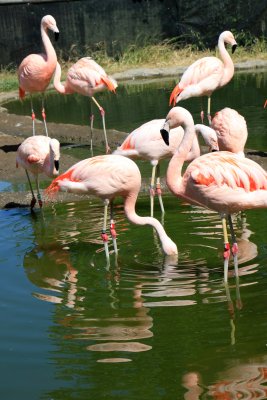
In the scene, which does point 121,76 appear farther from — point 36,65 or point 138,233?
point 138,233

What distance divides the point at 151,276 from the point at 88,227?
4.67 ft

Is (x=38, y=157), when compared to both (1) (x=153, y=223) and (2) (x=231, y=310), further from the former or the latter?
(2) (x=231, y=310)

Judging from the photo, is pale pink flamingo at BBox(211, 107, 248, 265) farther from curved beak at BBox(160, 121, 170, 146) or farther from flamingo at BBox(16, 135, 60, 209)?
curved beak at BBox(160, 121, 170, 146)

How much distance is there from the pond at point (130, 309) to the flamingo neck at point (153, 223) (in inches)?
3.0

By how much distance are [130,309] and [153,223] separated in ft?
3.10

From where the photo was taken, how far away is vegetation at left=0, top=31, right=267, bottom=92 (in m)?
16.7

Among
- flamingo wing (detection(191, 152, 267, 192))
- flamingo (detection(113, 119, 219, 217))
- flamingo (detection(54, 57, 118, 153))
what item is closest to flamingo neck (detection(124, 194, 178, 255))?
flamingo wing (detection(191, 152, 267, 192))

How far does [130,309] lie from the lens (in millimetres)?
4621

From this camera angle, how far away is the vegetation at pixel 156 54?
16.7m

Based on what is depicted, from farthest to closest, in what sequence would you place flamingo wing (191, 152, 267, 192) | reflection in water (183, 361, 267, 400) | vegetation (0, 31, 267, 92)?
vegetation (0, 31, 267, 92), flamingo wing (191, 152, 267, 192), reflection in water (183, 361, 267, 400)

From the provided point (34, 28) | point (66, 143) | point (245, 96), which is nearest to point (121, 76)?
point (34, 28)

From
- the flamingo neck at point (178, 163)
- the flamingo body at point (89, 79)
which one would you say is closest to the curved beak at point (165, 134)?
the flamingo neck at point (178, 163)

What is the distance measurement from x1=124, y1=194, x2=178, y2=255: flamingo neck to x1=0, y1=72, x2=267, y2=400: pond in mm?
76

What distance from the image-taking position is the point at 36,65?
9555 mm
